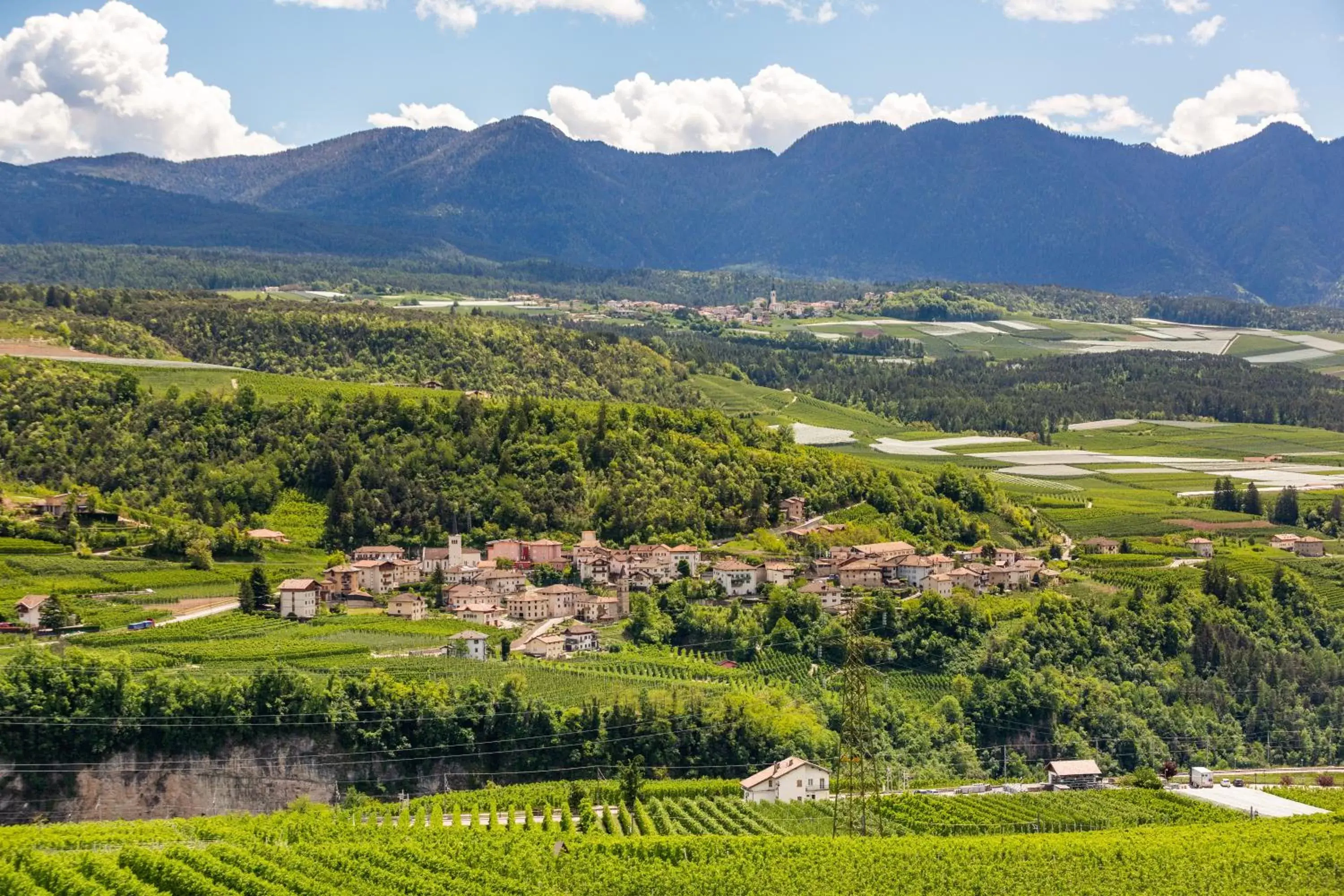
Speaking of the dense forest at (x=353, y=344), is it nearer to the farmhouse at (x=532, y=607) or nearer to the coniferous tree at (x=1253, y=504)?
the farmhouse at (x=532, y=607)

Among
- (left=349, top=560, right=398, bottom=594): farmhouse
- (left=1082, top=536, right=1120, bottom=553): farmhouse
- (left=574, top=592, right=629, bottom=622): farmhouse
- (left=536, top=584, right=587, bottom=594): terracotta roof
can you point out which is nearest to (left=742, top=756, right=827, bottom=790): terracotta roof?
(left=574, top=592, right=629, bottom=622): farmhouse

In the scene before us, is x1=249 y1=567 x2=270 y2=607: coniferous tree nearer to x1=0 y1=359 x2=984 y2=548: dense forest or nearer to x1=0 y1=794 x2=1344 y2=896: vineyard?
x1=0 y1=359 x2=984 y2=548: dense forest

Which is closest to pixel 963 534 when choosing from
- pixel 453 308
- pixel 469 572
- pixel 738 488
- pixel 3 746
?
pixel 738 488

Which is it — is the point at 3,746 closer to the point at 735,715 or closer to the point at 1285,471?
the point at 735,715

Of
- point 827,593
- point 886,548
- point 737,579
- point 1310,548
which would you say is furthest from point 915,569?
point 1310,548

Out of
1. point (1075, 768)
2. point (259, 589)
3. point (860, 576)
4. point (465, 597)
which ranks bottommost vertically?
point (1075, 768)

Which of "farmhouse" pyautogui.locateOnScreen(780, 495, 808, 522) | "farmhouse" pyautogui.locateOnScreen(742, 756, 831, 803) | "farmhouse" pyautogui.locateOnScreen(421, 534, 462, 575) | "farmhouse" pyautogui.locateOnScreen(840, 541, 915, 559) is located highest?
"farmhouse" pyautogui.locateOnScreen(780, 495, 808, 522)

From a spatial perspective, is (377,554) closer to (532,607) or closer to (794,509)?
(532,607)
